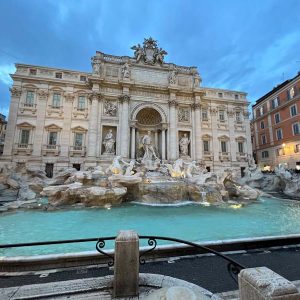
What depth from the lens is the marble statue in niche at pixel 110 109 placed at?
20.0 meters

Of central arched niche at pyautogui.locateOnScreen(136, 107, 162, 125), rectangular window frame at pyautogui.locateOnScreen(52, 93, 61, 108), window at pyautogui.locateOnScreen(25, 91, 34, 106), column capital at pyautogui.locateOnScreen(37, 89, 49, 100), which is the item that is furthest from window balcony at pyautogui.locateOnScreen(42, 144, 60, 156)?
central arched niche at pyautogui.locateOnScreen(136, 107, 162, 125)

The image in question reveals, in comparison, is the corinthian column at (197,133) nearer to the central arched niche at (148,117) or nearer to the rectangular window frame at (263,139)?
the central arched niche at (148,117)

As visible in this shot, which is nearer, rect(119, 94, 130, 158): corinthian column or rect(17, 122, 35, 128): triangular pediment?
rect(17, 122, 35, 128): triangular pediment

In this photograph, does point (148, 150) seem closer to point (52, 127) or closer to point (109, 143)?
point (109, 143)

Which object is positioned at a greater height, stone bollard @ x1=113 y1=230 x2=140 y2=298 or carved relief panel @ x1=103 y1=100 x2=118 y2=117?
carved relief panel @ x1=103 y1=100 x2=118 y2=117

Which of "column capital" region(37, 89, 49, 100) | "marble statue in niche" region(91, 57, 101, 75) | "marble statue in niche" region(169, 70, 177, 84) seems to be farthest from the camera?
"marble statue in niche" region(169, 70, 177, 84)

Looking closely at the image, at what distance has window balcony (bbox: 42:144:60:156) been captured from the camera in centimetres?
1833

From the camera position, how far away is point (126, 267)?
2.15 meters

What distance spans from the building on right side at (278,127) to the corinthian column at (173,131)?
14.9 meters

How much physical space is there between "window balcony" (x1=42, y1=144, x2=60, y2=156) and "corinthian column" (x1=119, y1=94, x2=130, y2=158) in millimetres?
6609

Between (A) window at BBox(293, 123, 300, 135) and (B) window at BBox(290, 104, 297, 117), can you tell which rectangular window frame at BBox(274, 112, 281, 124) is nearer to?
(B) window at BBox(290, 104, 297, 117)

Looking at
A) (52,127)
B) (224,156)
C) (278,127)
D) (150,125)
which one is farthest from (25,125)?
(278,127)

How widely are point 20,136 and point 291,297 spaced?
21.9m

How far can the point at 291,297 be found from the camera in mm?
1159
